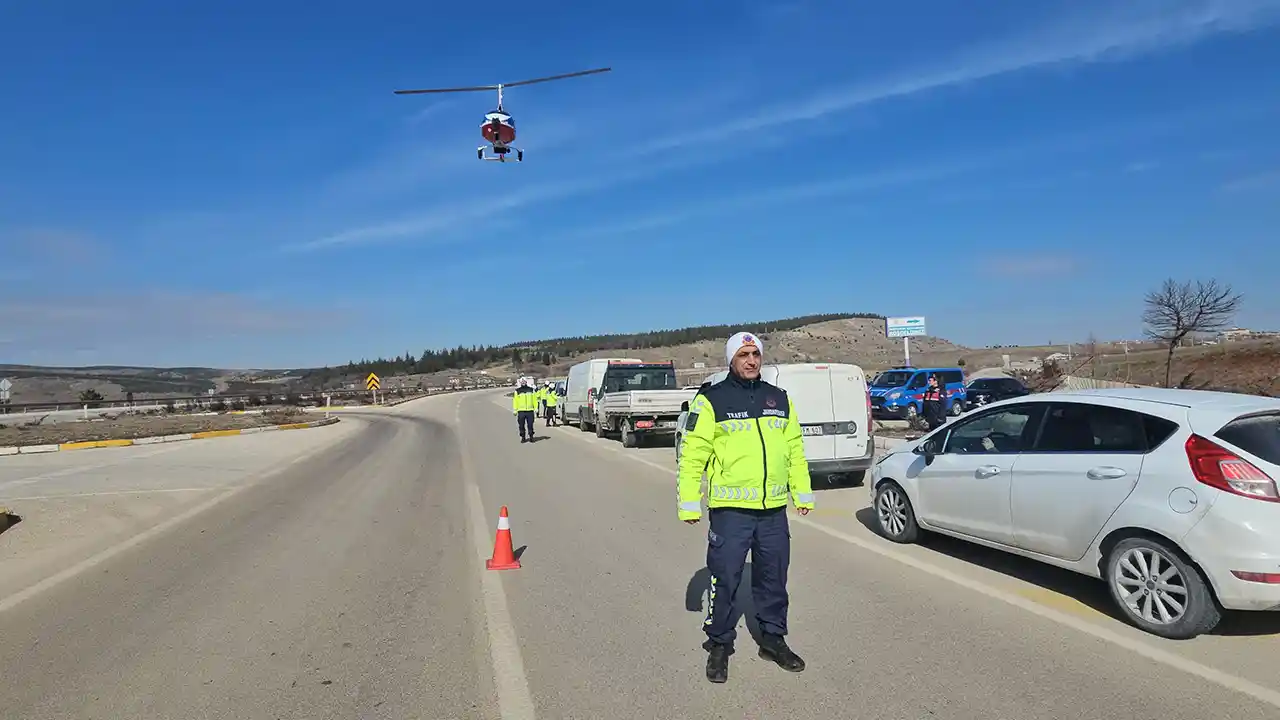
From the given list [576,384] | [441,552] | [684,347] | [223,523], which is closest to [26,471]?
[223,523]

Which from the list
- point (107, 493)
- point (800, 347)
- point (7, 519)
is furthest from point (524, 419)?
point (800, 347)

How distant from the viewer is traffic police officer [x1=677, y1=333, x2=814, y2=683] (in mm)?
4453

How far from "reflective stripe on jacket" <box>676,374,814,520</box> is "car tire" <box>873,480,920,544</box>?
3.77 metres

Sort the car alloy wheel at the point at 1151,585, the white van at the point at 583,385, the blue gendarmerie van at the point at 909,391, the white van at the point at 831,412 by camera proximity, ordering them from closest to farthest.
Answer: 1. the car alloy wheel at the point at 1151,585
2. the white van at the point at 831,412
3. the white van at the point at 583,385
4. the blue gendarmerie van at the point at 909,391

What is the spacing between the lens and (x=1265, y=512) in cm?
474

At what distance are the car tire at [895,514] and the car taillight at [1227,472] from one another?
2.97 m

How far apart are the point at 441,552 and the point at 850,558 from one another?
13.4 ft

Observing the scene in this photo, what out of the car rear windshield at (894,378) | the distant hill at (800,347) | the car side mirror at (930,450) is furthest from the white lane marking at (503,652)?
the distant hill at (800,347)

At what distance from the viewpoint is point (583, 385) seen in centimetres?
2777

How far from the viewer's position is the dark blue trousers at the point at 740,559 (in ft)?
14.7

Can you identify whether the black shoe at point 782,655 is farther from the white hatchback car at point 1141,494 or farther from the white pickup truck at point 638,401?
the white pickup truck at point 638,401

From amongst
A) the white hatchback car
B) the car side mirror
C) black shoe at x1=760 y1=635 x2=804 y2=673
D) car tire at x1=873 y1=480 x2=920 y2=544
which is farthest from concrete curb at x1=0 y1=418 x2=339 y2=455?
the white hatchback car

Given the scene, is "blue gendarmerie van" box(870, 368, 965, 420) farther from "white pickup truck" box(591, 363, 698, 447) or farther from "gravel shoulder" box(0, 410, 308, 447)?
"gravel shoulder" box(0, 410, 308, 447)

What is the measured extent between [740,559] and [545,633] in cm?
169
